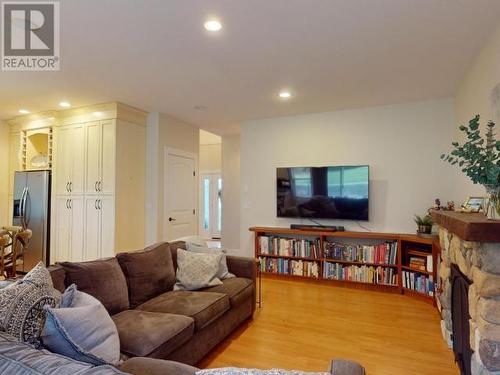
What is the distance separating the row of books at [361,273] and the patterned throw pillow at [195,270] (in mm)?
2129

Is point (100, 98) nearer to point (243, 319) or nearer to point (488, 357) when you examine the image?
point (243, 319)

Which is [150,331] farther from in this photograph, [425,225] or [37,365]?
[425,225]

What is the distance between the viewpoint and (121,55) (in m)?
2.89

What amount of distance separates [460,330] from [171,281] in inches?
89.5

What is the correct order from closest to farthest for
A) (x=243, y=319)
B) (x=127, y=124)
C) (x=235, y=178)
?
(x=243, y=319), (x=127, y=124), (x=235, y=178)

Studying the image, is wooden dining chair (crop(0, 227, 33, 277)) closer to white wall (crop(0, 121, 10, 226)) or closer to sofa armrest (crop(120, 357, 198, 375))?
white wall (crop(0, 121, 10, 226))

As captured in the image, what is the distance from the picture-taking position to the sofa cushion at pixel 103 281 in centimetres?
203

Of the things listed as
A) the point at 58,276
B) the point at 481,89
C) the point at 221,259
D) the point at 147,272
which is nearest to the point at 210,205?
the point at 221,259

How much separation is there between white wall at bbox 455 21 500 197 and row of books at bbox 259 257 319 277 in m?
2.14

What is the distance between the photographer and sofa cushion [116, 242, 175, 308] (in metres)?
2.45

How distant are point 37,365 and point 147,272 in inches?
68.2

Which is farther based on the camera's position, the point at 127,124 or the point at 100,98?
the point at 127,124

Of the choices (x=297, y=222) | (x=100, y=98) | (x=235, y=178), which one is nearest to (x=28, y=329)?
(x=100, y=98)

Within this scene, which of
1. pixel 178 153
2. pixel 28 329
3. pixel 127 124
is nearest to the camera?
pixel 28 329
